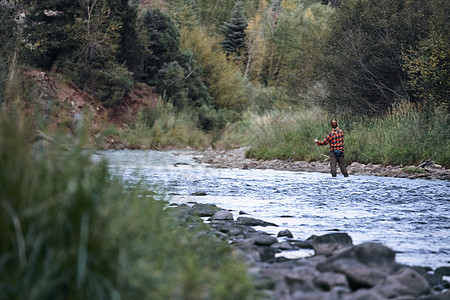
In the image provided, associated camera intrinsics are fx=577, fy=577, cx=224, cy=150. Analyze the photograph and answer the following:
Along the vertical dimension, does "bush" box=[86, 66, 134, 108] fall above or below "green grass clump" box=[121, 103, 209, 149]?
above

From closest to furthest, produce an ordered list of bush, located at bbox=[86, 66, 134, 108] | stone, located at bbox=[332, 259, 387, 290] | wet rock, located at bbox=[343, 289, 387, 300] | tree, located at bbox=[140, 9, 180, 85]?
wet rock, located at bbox=[343, 289, 387, 300] < stone, located at bbox=[332, 259, 387, 290] < bush, located at bbox=[86, 66, 134, 108] < tree, located at bbox=[140, 9, 180, 85]

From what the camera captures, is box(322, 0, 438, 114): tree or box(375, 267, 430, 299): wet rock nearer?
box(375, 267, 430, 299): wet rock

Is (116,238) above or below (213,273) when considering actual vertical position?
above

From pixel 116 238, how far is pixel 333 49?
24.7m

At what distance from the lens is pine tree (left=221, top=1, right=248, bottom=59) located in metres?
62.1

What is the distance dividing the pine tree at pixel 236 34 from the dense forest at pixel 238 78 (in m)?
18.7

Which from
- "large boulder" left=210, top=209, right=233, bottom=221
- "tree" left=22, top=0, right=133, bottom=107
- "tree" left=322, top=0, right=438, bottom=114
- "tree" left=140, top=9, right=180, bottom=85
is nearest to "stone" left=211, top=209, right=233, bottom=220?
"large boulder" left=210, top=209, right=233, bottom=221

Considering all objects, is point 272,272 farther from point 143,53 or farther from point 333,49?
point 143,53

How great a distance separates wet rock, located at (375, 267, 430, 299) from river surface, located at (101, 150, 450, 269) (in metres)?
1.25

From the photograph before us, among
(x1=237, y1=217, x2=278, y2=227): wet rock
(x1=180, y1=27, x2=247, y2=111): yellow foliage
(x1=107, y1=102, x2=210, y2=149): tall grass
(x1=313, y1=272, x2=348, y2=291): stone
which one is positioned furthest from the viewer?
(x1=180, y1=27, x2=247, y2=111): yellow foliage

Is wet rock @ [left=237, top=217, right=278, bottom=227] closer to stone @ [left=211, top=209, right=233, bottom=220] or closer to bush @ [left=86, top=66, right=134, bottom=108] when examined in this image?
stone @ [left=211, top=209, right=233, bottom=220]

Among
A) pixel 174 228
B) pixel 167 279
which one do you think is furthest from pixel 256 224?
pixel 167 279

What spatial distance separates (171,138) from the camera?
94.8 feet

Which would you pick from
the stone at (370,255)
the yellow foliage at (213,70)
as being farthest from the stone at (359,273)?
the yellow foliage at (213,70)
